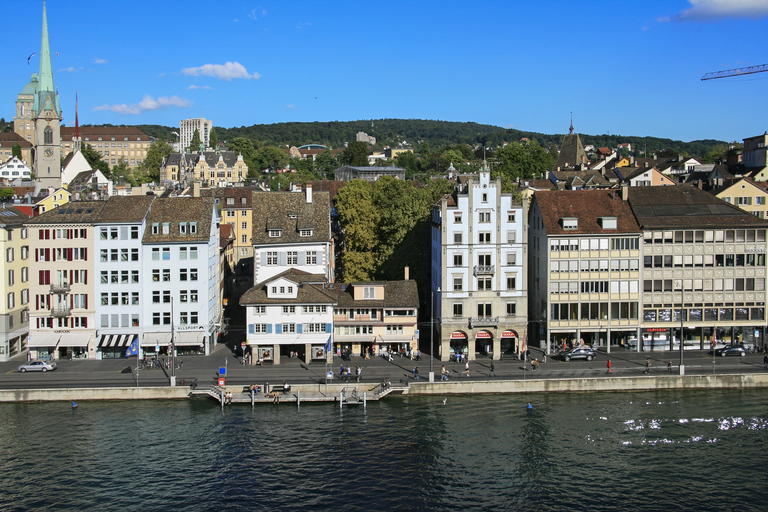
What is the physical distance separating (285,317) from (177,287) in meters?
12.6

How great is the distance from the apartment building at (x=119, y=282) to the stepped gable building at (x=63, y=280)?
2.61ft

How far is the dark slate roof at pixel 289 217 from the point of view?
276 ft

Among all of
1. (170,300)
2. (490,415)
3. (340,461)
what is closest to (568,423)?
(490,415)

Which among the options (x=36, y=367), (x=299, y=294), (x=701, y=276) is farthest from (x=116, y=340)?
(x=701, y=276)

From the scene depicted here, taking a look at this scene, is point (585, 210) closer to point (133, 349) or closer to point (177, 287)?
point (177, 287)

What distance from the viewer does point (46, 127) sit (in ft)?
526

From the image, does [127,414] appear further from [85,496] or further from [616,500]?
[616,500]

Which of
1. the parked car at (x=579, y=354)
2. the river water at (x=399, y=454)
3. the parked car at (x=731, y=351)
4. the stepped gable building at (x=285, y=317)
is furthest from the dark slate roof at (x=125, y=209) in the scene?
the parked car at (x=731, y=351)

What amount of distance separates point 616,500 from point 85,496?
34052 millimetres

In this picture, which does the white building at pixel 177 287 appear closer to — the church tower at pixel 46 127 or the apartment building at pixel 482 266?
the apartment building at pixel 482 266

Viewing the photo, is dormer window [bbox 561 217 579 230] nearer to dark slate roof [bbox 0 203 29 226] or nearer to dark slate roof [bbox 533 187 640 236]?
dark slate roof [bbox 533 187 640 236]

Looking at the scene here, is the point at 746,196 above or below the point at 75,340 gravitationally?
above

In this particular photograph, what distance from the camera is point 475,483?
5106cm

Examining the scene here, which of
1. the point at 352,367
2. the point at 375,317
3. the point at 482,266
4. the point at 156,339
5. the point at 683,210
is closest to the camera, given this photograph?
the point at 352,367
